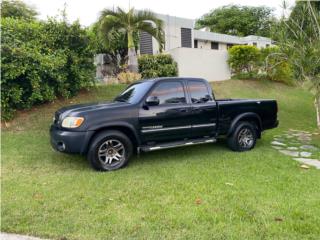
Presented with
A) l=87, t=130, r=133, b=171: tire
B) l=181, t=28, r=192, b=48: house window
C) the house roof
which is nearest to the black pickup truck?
l=87, t=130, r=133, b=171: tire

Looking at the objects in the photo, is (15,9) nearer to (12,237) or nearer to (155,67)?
(155,67)

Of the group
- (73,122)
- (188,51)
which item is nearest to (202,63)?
(188,51)

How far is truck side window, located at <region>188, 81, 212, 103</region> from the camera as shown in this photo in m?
6.82

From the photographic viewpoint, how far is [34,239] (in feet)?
11.4

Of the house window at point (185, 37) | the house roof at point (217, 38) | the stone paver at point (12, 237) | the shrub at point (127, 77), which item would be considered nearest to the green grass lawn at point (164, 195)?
the stone paver at point (12, 237)

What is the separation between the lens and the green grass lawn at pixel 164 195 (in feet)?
12.0

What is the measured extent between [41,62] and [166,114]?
4.59 meters

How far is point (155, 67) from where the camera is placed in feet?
49.1

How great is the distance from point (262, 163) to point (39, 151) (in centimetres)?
472

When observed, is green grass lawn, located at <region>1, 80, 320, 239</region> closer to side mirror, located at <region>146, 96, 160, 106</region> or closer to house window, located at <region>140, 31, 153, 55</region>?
side mirror, located at <region>146, 96, 160, 106</region>

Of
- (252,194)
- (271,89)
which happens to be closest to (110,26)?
(271,89)

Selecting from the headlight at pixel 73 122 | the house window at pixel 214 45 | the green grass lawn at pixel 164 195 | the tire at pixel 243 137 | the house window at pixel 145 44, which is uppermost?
the house window at pixel 214 45

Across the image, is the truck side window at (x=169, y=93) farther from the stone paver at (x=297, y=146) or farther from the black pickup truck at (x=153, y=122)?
the stone paver at (x=297, y=146)

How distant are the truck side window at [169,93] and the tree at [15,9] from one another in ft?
61.2
